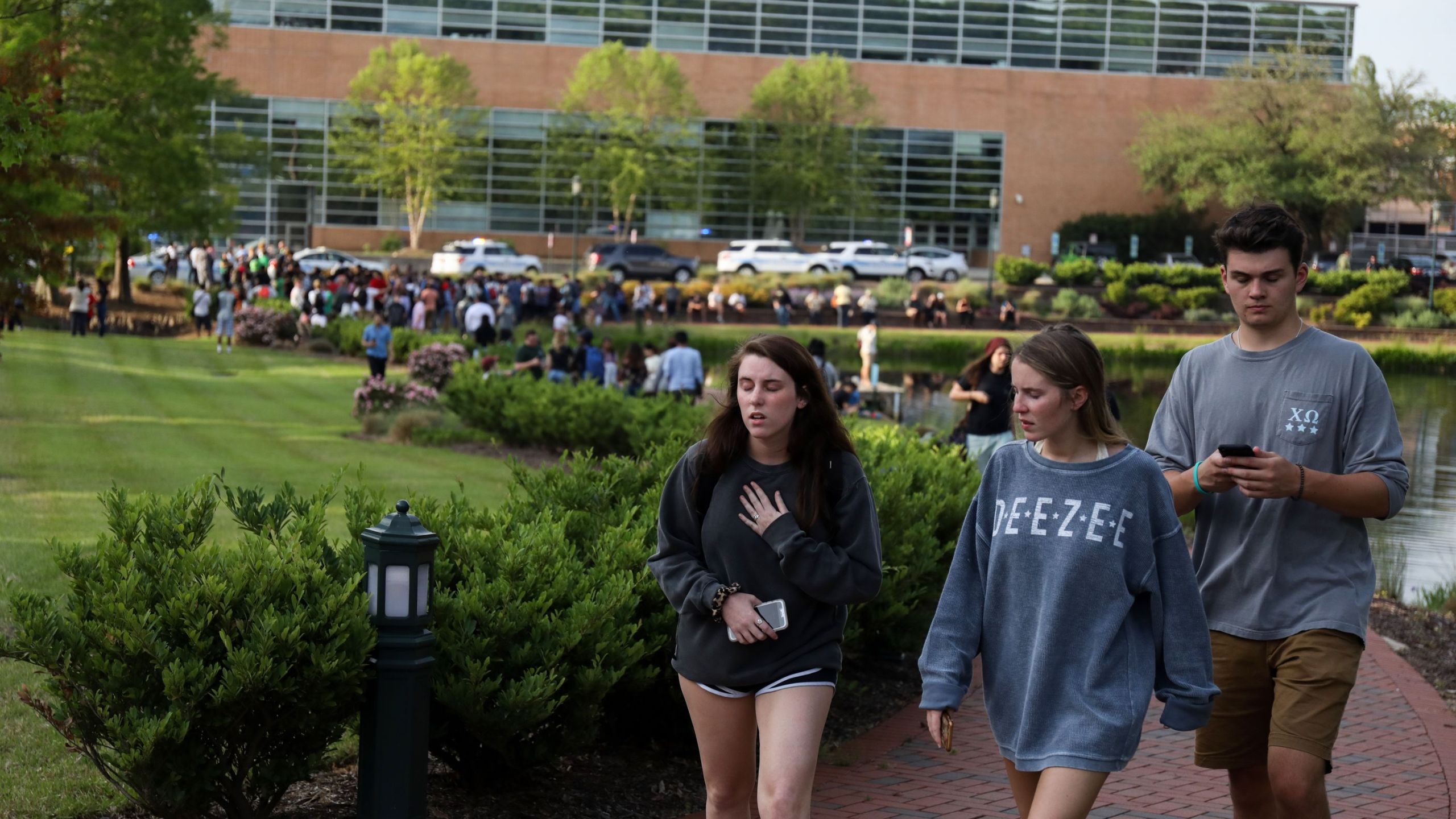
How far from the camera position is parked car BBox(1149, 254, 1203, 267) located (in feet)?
200

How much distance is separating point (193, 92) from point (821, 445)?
34915 mm

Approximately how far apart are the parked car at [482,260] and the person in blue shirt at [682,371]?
3322 cm

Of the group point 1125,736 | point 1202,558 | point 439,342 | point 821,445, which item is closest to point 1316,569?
point 1202,558

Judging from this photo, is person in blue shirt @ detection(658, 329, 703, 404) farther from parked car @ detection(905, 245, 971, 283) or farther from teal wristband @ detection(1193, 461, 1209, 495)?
parked car @ detection(905, 245, 971, 283)

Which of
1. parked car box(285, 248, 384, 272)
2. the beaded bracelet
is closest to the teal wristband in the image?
the beaded bracelet

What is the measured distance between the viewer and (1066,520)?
137 inches

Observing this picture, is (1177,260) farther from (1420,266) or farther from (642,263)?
(642,263)

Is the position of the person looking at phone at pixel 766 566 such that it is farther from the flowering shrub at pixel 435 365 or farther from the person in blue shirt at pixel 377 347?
the person in blue shirt at pixel 377 347

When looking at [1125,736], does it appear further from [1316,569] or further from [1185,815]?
[1185,815]

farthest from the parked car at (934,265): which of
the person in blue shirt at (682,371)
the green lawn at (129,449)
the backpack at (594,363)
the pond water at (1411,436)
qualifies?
the person in blue shirt at (682,371)

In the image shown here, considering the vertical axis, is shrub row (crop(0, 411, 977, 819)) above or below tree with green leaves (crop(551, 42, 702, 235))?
below

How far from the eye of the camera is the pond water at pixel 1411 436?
1461cm

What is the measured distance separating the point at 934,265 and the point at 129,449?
44.9 metres

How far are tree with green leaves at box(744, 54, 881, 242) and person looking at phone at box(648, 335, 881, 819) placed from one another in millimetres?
63059
